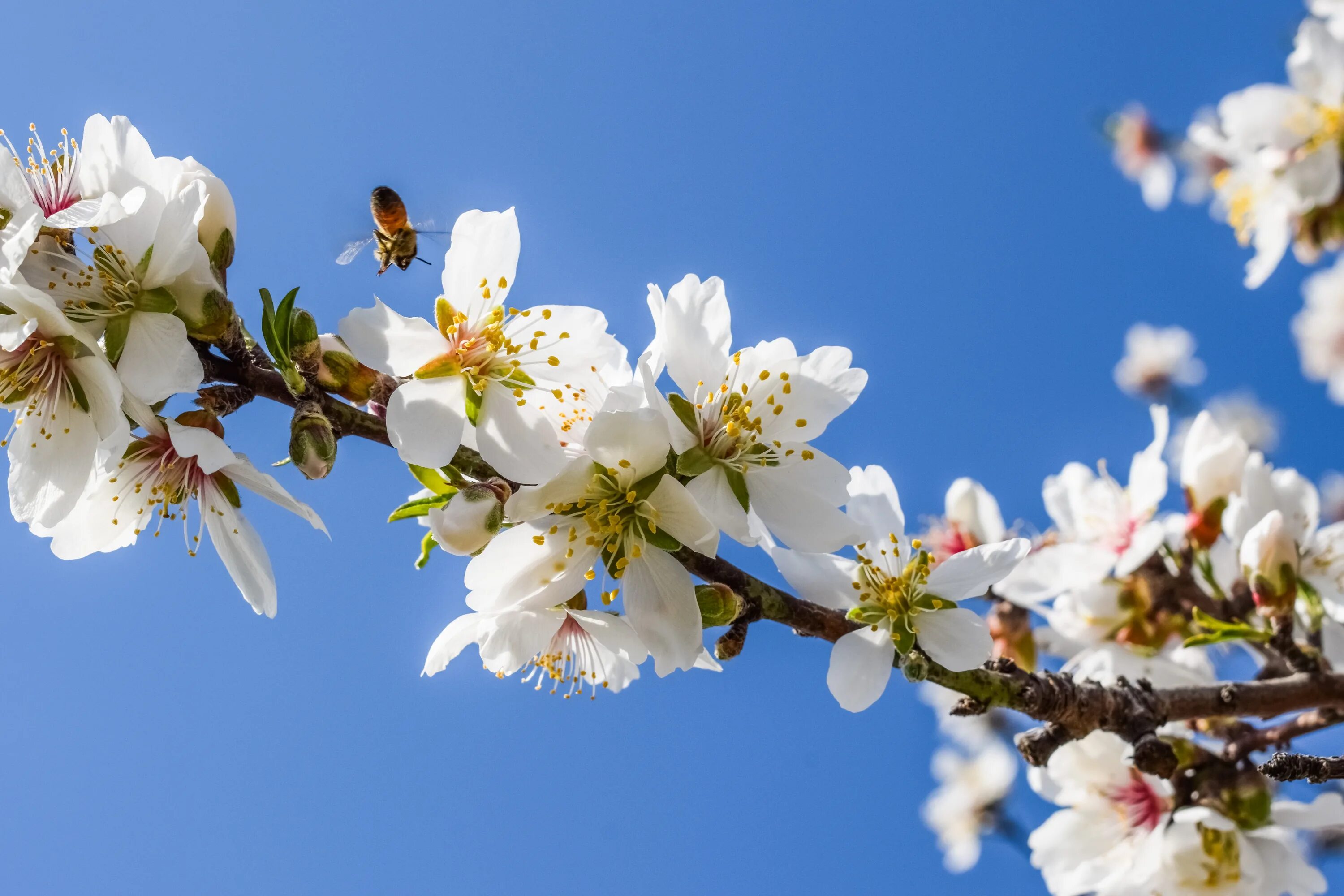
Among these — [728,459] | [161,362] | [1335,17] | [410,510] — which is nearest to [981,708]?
[728,459]

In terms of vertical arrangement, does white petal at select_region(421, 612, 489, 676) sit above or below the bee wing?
below

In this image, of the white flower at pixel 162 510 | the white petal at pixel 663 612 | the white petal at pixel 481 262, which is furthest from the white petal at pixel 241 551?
the white petal at pixel 663 612

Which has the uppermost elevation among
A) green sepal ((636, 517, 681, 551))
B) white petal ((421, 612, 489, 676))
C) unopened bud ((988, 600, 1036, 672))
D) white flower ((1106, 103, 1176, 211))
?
white flower ((1106, 103, 1176, 211))

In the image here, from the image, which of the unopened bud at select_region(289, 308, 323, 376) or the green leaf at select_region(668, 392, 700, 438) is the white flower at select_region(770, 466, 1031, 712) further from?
the unopened bud at select_region(289, 308, 323, 376)

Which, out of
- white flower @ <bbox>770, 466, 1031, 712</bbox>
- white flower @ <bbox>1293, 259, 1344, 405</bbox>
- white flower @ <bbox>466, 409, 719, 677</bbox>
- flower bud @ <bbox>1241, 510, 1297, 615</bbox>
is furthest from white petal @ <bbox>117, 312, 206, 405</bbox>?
white flower @ <bbox>1293, 259, 1344, 405</bbox>

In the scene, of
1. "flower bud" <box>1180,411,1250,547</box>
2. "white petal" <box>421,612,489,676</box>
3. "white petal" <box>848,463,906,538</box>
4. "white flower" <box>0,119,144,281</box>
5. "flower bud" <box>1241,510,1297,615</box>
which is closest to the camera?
"white flower" <box>0,119,144,281</box>

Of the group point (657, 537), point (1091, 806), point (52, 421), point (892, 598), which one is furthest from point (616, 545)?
point (1091, 806)

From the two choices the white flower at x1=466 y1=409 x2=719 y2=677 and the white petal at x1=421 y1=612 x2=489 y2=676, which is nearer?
the white flower at x1=466 y1=409 x2=719 y2=677

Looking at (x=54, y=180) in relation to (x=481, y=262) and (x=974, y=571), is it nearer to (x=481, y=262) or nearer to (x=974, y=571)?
(x=481, y=262)
